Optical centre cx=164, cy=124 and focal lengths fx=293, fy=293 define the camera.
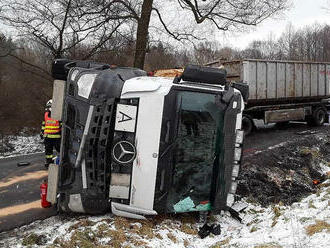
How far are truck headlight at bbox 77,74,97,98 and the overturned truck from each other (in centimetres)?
1

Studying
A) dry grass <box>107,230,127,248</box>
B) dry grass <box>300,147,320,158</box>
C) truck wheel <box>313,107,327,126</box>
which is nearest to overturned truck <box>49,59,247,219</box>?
dry grass <box>107,230,127,248</box>

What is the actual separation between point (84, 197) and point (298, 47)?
56.6 metres

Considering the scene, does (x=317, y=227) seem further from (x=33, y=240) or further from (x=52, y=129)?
(x=52, y=129)

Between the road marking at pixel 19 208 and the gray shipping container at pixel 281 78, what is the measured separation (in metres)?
6.91

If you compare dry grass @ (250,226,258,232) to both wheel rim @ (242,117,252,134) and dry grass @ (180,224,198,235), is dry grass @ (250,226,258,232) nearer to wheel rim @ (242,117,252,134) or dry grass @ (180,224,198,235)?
dry grass @ (180,224,198,235)

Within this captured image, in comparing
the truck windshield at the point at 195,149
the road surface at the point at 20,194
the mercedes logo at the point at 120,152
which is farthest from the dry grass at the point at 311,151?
the road surface at the point at 20,194

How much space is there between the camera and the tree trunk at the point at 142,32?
10.5 metres

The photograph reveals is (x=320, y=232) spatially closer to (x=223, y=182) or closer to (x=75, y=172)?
(x=223, y=182)

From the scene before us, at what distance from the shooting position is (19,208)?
153 inches

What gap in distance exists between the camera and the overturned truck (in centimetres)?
319

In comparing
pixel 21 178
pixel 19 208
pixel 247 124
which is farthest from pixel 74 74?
pixel 247 124

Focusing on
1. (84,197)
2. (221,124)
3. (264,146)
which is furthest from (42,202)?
(264,146)

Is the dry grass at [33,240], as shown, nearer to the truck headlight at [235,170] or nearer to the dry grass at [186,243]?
the dry grass at [186,243]

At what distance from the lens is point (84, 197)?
129 inches
